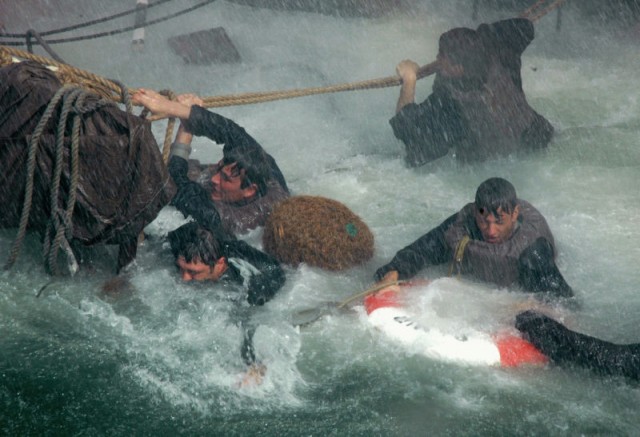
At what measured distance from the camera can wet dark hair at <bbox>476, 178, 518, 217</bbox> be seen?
5.63 metres

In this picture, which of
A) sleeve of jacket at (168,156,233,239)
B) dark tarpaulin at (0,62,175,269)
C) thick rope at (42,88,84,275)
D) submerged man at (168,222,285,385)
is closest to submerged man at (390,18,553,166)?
sleeve of jacket at (168,156,233,239)

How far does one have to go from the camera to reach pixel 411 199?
26.2ft

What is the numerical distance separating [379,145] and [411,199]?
1409mm

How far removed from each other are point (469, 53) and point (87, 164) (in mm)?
4425

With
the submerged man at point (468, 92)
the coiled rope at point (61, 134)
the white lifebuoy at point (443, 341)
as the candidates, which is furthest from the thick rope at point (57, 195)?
the submerged man at point (468, 92)

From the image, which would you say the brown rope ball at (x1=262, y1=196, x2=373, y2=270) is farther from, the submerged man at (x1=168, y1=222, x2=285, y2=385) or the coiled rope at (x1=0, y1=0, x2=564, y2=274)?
the coiled rope at (x1=0, y1=0, x2=564, y2=274)

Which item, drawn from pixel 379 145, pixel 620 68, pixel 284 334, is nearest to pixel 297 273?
pixel 284 334

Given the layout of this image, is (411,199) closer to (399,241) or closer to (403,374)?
(399,241)

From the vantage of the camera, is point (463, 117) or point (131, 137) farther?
point (463, 117)

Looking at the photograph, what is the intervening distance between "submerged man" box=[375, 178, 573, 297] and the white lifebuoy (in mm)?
259

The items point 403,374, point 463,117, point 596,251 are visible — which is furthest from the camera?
point 463,117

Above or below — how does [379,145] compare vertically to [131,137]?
above

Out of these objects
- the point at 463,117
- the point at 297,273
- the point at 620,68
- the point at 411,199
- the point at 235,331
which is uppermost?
the point at 620,68

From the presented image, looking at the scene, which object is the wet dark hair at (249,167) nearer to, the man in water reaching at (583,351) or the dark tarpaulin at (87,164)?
the dark tarpaulin at (87,164)
